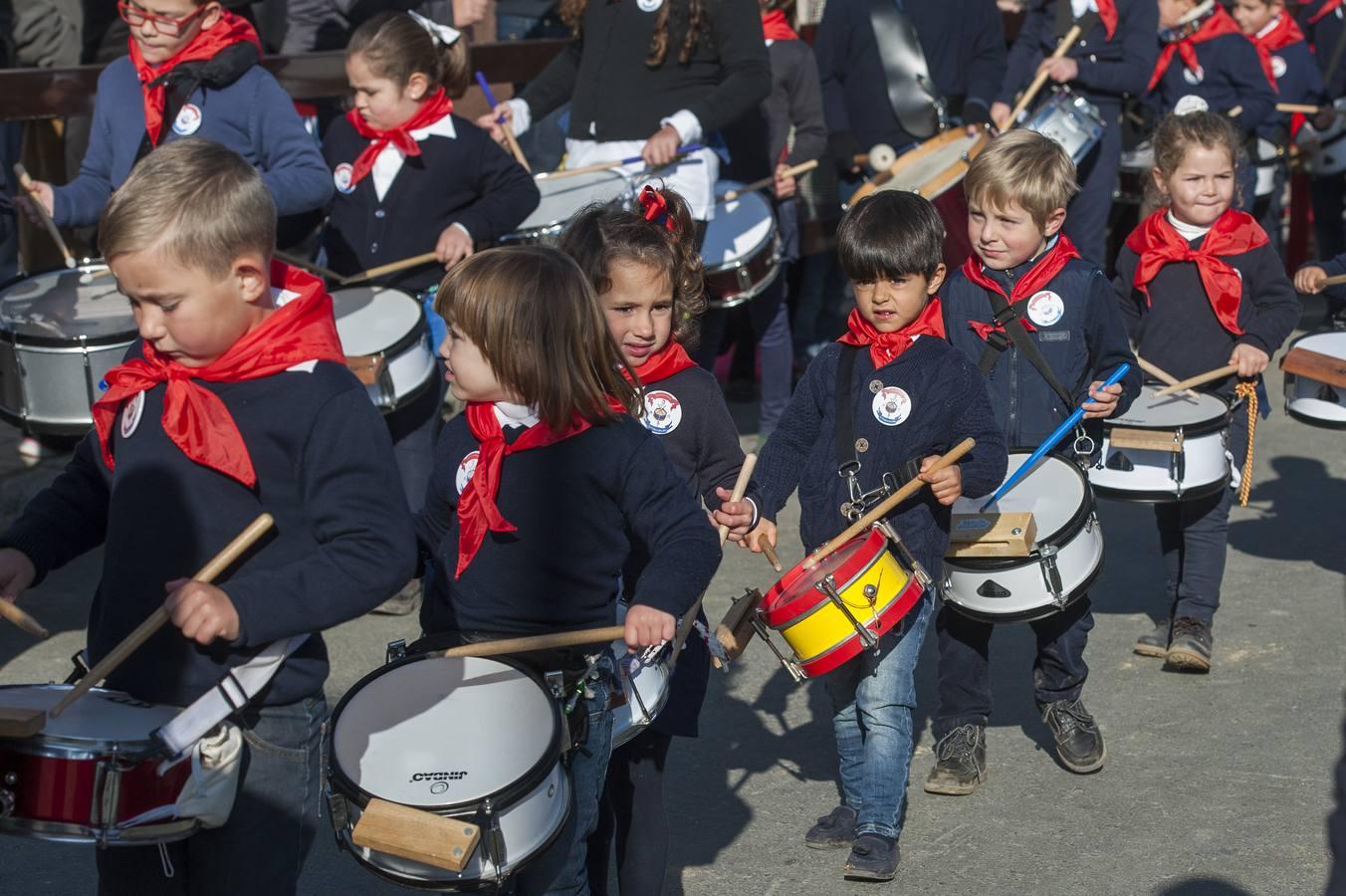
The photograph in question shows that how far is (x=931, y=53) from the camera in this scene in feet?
25.0

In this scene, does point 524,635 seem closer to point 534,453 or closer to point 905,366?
point 534,453

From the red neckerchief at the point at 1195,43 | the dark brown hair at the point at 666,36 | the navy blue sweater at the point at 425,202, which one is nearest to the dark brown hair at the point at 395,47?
the navy blue sweater at the point at 425,202

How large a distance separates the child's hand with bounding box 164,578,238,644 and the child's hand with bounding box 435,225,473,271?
300 cm

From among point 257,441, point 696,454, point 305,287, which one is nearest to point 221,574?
point 257,441

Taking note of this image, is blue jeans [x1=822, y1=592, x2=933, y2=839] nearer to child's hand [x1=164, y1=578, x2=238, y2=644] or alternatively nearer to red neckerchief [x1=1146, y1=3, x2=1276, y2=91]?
child's hand [x1=164, y1=578, x2=238, y2=644]

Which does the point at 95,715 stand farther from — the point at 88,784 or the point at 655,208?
the point at 655,208

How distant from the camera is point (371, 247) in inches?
217

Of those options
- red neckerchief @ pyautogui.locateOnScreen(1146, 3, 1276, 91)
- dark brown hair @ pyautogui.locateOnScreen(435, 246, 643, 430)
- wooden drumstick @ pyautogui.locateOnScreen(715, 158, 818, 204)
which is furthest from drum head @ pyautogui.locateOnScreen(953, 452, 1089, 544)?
red neckerchief @ pyautogui.locateOnScreen(1146, 3, 1276, 91)

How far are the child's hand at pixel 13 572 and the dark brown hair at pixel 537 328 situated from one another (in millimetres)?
767

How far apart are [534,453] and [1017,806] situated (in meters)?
1.89

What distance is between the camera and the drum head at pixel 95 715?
2.44 meters

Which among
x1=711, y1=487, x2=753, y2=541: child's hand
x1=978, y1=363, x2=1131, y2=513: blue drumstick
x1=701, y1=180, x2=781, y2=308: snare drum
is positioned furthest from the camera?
x1=701, y1=180, x2=781, y2=308: snare drum

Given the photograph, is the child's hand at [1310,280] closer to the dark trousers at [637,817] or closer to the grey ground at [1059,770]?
the grey ground at [1059,770]

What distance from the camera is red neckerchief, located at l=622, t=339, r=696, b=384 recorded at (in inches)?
138
